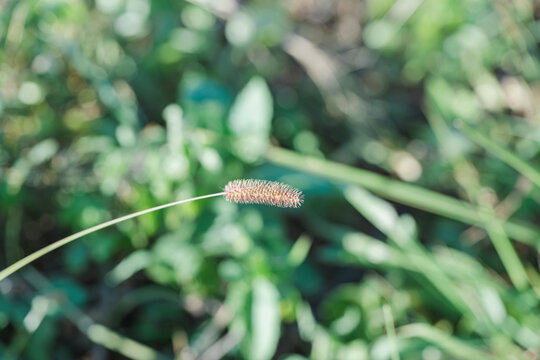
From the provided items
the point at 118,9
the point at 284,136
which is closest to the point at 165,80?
the point at 118,9

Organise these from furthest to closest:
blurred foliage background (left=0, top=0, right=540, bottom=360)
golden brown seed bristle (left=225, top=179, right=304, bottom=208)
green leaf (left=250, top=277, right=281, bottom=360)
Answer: blurred foliage background (left=0, top=0, right=540, bottom=360) → green leaf (left=250, top=277, right=281, bottom=360) → golden brown seed bristle (left=225, top=179, right=304, bottom=208)

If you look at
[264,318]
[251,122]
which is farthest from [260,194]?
[251,122]

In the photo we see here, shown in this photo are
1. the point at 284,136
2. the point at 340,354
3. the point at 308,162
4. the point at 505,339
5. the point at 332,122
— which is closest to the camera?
the point at 505,339

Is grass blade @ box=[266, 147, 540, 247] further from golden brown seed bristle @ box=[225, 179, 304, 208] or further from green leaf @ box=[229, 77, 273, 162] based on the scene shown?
golden brown seed bristle @ box=[225, 179, 304, 208]

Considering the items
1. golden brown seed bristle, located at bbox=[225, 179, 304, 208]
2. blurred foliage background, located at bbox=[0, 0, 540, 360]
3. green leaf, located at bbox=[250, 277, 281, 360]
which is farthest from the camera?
blurred foliage background, located at bbox=[0, 0, 540, 360]

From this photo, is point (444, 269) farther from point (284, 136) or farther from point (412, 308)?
point (284, 136)

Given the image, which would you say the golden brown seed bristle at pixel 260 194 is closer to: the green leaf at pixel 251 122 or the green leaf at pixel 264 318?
the green leaf at pixel 264 318

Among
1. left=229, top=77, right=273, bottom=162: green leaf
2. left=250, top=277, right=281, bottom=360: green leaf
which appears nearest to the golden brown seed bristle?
left=250, top=277, right=281, bottom=360: green leaf

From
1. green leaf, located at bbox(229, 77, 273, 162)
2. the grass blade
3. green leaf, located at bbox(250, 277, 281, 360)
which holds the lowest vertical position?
green leaf, located at bbox(250, 277, 281, 360)
